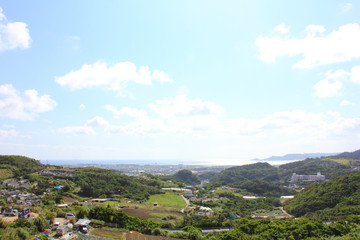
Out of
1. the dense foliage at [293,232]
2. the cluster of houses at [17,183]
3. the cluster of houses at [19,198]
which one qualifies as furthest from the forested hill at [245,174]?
the cluster of houses at [19,198]

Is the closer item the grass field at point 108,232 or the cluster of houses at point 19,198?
the grass field at point 108,232

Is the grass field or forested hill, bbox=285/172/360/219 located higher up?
the grass field

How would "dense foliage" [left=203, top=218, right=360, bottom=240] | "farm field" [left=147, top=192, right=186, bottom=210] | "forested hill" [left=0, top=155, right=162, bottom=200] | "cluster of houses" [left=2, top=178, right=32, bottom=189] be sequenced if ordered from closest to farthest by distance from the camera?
"dense foliage" [left=203, top=218, right=360, bottom=240]
"cluster of houses" [left=2, top=178, right=32, bottom=189]
"forested hill" [left=0, top=155, right=162, bottom=200]
"farm field" [left=147, top=192, right=186, bottom=210]

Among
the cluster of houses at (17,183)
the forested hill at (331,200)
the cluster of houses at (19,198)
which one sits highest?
the cluster of houses at (17,183)

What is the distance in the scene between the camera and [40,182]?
199 ft

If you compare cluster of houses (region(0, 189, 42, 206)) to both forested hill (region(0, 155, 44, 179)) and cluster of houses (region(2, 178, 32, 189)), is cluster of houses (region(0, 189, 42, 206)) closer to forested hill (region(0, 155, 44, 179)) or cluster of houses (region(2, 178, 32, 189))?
cluster of houses (region(2, 178, 32, 189))

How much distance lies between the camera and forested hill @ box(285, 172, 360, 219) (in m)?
48.7

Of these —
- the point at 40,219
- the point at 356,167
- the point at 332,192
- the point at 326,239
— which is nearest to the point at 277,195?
the point at 332,192

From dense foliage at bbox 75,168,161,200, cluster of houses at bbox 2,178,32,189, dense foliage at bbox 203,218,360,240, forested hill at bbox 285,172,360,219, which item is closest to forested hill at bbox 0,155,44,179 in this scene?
cluster of houses at bbox 2,178,32,189

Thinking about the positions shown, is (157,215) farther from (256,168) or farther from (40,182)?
(256,168)

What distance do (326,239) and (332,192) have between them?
3441 cm

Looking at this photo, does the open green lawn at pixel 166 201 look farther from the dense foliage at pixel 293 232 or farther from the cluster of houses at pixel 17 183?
the dense foliage at pixel 293 232

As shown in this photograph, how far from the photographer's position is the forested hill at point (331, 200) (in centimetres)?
4872

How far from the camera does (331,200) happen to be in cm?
5522
